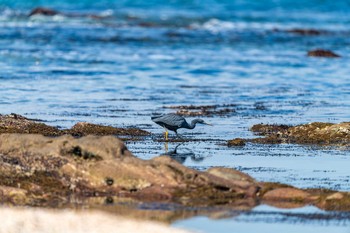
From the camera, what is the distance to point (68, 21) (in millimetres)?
55656

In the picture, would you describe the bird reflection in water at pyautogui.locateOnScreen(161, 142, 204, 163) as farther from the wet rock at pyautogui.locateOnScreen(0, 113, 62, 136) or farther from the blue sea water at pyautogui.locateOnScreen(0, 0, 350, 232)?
the wet rock at pyautogui.locateOnScreen(0, 113, 62, 136)

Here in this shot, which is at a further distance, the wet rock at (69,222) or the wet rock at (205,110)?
the wet rock at (205,110)

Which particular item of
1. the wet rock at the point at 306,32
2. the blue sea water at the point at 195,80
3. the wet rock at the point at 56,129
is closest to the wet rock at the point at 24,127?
the wet rock at the point at 56,129

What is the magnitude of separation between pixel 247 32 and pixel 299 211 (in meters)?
39.6

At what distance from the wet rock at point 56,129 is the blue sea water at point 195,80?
511 mm

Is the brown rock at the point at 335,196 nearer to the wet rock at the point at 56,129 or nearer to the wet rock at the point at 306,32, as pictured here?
the wet rock at the point at 56,129

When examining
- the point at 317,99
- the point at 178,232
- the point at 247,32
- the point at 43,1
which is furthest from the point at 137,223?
the point at 43,1

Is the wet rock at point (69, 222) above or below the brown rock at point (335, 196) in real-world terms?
below

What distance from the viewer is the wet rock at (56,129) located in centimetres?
1548

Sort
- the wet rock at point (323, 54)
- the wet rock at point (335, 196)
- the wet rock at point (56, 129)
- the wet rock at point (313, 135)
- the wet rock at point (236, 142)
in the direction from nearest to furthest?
the wet rock at point (335, 196), the wet rock at point (236, 142), the wet rock at point (313, 135), the wet rock at point (56, 129), the wet rock at point (323, 54)

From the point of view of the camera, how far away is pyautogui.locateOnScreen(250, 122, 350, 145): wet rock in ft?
50.4

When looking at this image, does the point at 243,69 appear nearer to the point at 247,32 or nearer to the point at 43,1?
the point at 247,32

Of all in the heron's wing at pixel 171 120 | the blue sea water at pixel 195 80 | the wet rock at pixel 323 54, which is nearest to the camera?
the blue sea water at pixel 195 80

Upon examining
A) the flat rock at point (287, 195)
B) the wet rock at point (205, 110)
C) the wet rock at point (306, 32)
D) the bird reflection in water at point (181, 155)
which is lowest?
the flat rock at point (287, 195)
